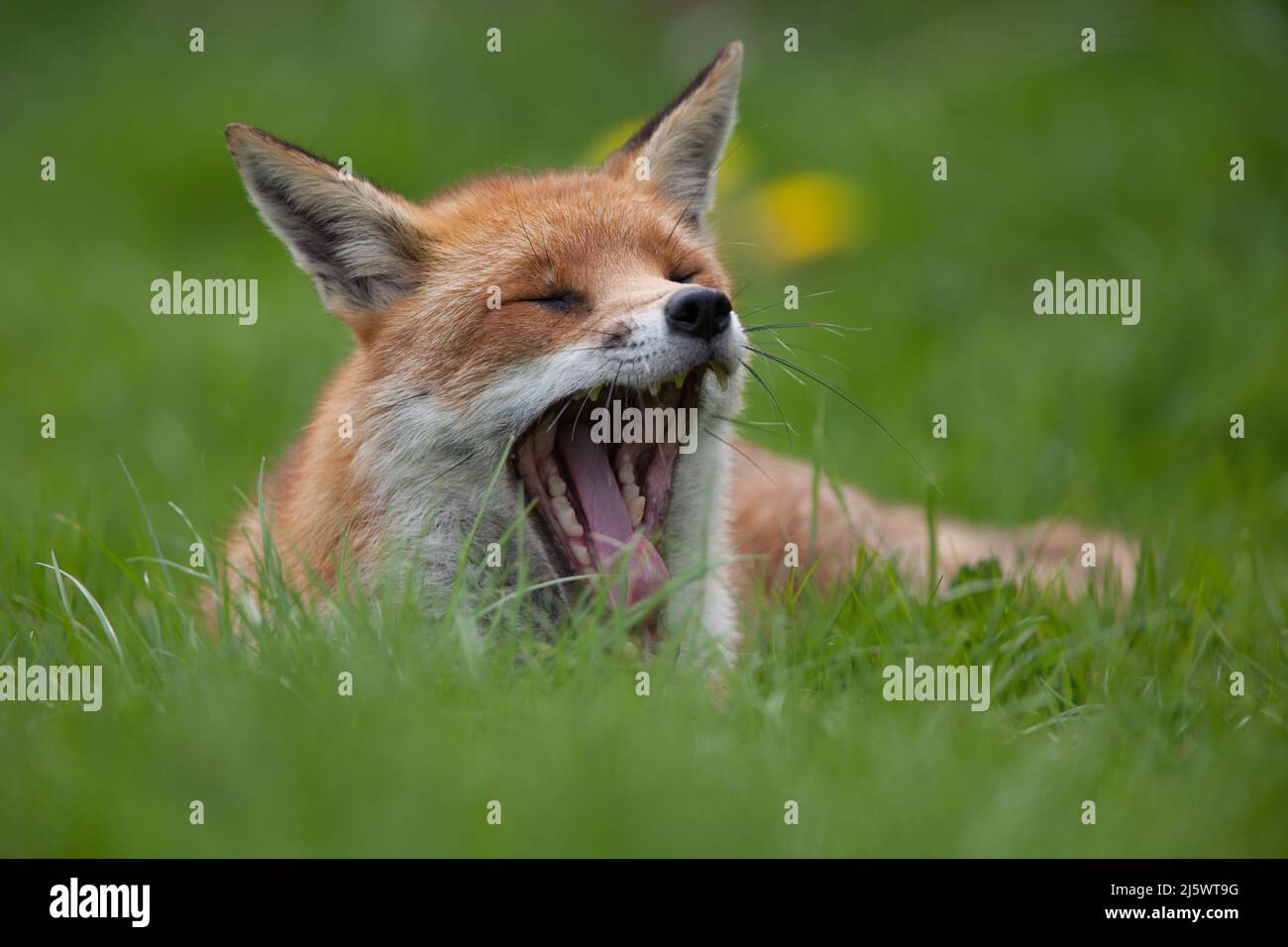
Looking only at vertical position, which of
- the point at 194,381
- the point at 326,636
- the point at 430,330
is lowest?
the point at 326,636

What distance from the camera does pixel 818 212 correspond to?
10930 millimetres

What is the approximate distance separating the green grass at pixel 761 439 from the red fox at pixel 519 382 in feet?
1.18

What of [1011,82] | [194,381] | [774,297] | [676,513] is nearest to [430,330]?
[676,513]

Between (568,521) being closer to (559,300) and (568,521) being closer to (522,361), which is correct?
(522,361)

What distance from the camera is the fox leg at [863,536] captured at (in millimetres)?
5754

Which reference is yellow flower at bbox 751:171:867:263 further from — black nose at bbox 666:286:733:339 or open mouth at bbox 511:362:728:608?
black nose at bbox 666:286:733:339

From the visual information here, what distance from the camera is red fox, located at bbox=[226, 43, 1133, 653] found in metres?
4.49

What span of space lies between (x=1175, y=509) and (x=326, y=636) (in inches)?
172

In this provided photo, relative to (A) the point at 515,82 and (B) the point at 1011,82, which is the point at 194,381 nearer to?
(A) the point at 515,82

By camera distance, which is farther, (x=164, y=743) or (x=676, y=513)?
(x=676, y=513)

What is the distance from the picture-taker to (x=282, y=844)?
3.04 metres

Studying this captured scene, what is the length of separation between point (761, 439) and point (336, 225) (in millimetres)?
4124

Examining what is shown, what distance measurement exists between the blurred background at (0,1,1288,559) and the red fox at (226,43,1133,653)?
89 cm

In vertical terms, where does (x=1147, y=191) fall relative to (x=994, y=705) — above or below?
above
